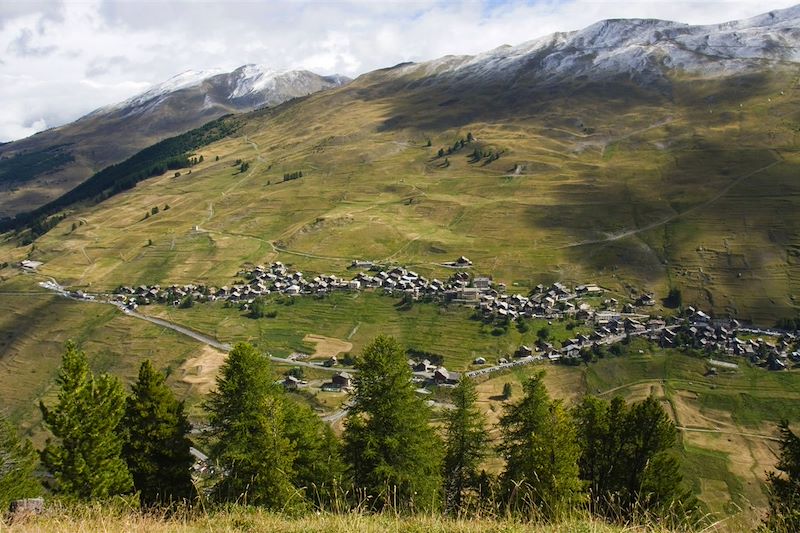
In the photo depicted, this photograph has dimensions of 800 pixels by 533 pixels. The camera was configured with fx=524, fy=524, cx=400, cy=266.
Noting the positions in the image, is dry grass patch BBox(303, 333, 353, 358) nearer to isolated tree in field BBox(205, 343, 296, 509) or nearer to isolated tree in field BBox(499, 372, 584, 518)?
isolated tree in field BBox(499, 372, 584, 518)

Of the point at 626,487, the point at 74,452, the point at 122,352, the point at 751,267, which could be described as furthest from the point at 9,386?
the point at 751,267

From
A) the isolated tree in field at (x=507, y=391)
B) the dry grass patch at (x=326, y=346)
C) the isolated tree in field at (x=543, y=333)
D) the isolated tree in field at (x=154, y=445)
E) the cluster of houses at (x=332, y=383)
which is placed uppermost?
the isolated tree in field at (x=154, y=445)

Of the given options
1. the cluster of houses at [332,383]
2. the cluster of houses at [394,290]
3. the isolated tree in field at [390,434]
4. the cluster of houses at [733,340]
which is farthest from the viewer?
the cluster of houses at [394,290]

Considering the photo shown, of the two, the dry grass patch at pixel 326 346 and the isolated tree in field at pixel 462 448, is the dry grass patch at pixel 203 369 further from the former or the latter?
the isolated tree in field at pixel 462 448

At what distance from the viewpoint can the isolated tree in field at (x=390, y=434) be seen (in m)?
28.8

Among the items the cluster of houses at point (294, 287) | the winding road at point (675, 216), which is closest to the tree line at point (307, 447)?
the cluster of houses at point (294, 287)

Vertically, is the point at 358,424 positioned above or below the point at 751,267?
above

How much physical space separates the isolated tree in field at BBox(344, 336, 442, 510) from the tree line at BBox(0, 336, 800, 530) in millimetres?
75

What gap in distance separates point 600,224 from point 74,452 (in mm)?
154540

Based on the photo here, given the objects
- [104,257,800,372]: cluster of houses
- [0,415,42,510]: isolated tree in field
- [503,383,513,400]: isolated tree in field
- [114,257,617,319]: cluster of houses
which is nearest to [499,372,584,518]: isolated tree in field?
[0,415,42,510]: isolated tree in field

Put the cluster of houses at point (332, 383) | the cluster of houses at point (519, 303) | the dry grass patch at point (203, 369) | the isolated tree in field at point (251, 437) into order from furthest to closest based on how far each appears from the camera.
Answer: the cluster of houses at point (519, 303), the dry grass patch at point (203, 369), the cluster of houses at point (332, 383), the isolated tree in field at point (251, 437)

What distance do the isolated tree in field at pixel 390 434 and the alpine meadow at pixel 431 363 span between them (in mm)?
161

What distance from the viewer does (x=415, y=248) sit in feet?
516

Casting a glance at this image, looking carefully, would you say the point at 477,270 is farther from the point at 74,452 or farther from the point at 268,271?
the point at 74,452
